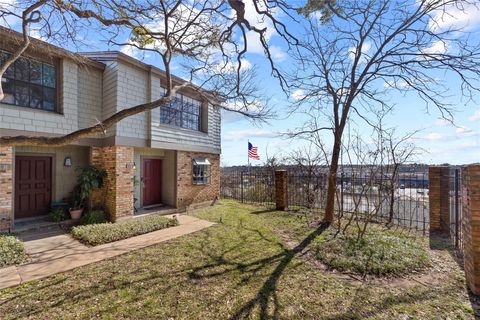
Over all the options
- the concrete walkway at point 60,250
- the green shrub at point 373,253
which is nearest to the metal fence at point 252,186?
the concrete walkway at point 60,250

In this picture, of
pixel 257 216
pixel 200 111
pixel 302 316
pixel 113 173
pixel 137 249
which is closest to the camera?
pixel 302 316

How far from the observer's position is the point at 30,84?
6.86m

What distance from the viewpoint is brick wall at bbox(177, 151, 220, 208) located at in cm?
993

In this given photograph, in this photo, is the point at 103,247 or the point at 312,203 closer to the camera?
the point at 103,247

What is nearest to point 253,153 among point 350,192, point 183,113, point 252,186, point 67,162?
point 252,186

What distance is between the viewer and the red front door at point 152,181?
9.71 meters

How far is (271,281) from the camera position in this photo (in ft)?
12.9

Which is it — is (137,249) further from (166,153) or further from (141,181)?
(166,153)

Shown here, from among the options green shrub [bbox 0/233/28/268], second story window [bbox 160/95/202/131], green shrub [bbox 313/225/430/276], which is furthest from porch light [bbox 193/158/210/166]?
green shrub [bbox 0/233/28/268]

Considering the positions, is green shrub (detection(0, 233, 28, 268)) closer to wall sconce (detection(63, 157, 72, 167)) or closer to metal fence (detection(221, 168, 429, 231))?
wall sconce (detection(63, 157, 72, 167))

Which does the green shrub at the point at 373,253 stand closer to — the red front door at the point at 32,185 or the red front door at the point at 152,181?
the red front door at the point at 152,181

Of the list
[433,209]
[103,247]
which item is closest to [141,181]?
[103,247]

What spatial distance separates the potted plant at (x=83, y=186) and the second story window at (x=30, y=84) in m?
2.14

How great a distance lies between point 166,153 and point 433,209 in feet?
30.7
